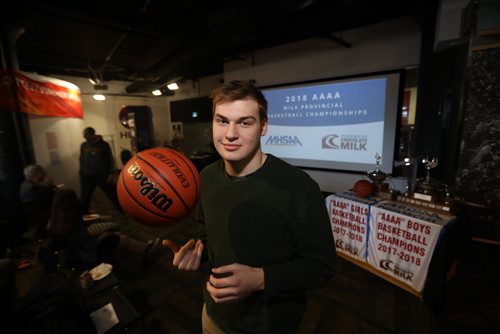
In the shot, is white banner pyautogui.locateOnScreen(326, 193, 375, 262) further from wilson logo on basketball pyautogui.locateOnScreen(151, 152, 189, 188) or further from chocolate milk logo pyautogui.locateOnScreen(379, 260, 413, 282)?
wilson logo on basketball pyautogui.locateOnScreen(151, 152, 189, 188)

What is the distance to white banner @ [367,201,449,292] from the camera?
6.42 feet

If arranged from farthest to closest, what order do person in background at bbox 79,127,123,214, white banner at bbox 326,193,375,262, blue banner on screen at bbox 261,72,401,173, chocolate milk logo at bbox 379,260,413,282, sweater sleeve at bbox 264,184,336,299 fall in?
person in background at bbox 79,127,123,214 → blue banner on screen at bbox 261,72,401,173 → white banner at bbox 326,193,375,262 → chocolate milk logo at bbox 379,260,413,282 → sweater sleeve at bbox 264,184,336,299

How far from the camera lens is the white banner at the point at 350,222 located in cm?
244

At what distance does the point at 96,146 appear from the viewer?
13.7 feet

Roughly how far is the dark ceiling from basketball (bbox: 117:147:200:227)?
219 cm

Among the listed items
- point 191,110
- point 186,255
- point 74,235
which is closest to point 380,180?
point 186,255

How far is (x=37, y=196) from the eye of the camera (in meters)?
3.15

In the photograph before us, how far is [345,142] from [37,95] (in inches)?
204

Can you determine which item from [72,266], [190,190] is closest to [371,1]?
[190,190]

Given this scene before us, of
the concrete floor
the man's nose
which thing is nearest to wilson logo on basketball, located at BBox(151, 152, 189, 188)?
the man's nose

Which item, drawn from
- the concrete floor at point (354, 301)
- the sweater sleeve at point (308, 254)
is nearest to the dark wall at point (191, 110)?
the concrete floor at point (354, 301)

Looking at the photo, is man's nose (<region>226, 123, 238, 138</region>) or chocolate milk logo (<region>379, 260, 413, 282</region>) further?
chocolate milk logo (<region>379, 260, 413, 282</region>)

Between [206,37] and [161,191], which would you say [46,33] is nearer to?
[206,37]

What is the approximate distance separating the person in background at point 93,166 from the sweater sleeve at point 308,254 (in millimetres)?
4370
